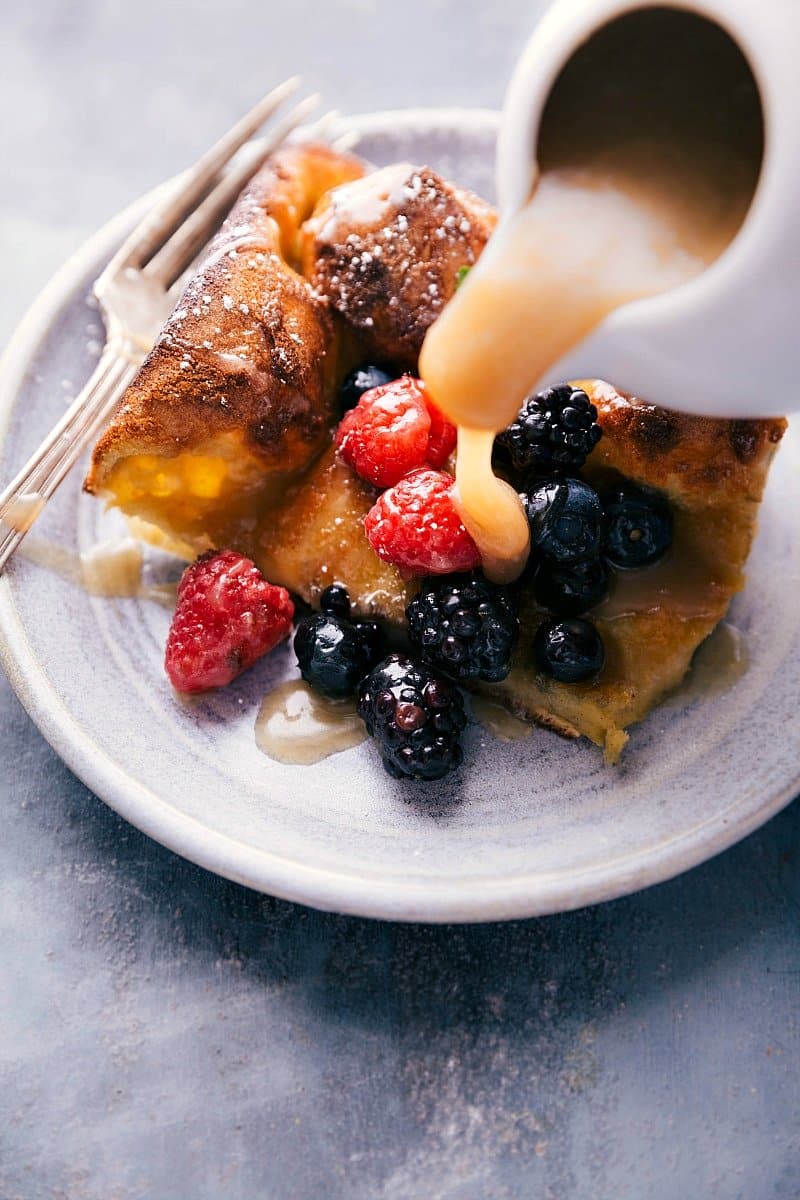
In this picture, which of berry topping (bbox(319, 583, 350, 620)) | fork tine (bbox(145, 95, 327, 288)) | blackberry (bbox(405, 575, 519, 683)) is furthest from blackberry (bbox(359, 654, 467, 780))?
fork tine (bbox(145, 95, 327, 288))

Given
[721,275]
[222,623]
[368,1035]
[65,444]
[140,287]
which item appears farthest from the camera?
[140,287]

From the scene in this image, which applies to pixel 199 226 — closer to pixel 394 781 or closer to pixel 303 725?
pixel 303 725

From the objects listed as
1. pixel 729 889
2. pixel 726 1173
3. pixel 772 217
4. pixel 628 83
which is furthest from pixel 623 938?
pixel 628 83

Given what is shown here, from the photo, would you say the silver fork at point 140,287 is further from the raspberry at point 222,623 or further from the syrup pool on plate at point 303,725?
the syrup pool on plate at point 303,725

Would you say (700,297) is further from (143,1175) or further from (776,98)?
(143,1175)

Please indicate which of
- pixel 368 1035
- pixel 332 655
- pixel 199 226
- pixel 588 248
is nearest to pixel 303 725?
pixel 332 655

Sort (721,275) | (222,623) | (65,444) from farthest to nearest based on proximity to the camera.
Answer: (65,444) → (222,623) → (721,275)

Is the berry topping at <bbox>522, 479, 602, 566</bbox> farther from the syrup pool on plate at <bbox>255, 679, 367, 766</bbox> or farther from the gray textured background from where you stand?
the gray textured background
